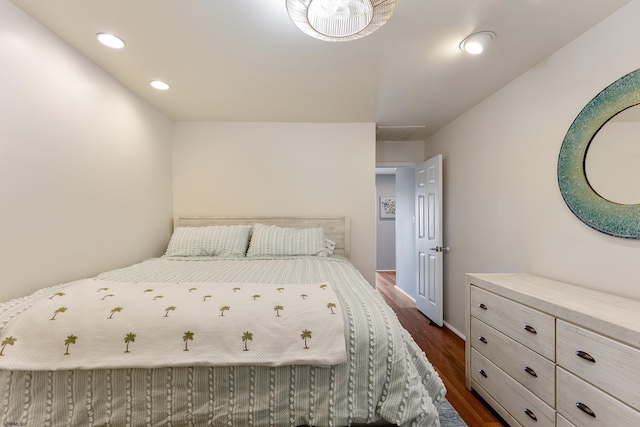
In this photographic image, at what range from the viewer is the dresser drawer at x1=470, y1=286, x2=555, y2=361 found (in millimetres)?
1299

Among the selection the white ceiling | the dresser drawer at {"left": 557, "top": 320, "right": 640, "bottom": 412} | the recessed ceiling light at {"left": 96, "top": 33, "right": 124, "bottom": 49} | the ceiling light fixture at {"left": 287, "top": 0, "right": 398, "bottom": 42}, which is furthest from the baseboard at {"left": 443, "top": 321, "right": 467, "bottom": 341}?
the recessed ceiling light at {"left": 96, "top": 33, "right": 124, "bottom": 49}

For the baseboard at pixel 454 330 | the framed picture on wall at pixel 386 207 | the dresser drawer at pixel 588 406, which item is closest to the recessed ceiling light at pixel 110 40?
the dresser drawer at pixel 588 406

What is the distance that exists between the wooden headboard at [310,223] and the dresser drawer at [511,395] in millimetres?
1524

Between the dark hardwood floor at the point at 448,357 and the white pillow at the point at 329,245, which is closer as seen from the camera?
the dark hardwood floor at the point at 448,357

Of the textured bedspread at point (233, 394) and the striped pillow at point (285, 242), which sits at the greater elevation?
the striped pillow at point (285, 242)

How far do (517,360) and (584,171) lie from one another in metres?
1.11

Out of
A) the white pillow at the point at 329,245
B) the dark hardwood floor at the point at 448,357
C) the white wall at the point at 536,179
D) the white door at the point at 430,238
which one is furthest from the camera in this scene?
the white door at the point at 430,238

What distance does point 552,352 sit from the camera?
1.27 m

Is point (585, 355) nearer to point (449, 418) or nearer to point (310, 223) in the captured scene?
point (449, 418)

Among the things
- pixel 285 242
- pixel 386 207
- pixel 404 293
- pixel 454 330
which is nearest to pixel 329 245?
pixel 285 242

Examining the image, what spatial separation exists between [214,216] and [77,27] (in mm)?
1812

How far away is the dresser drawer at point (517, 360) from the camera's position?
4.25 feet

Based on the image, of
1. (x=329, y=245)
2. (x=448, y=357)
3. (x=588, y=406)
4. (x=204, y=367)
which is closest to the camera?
(x=204, y=367)

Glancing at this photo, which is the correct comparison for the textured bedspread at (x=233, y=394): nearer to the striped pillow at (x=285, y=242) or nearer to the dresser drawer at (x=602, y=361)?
the dresser drawer at (x=602, y=361)
